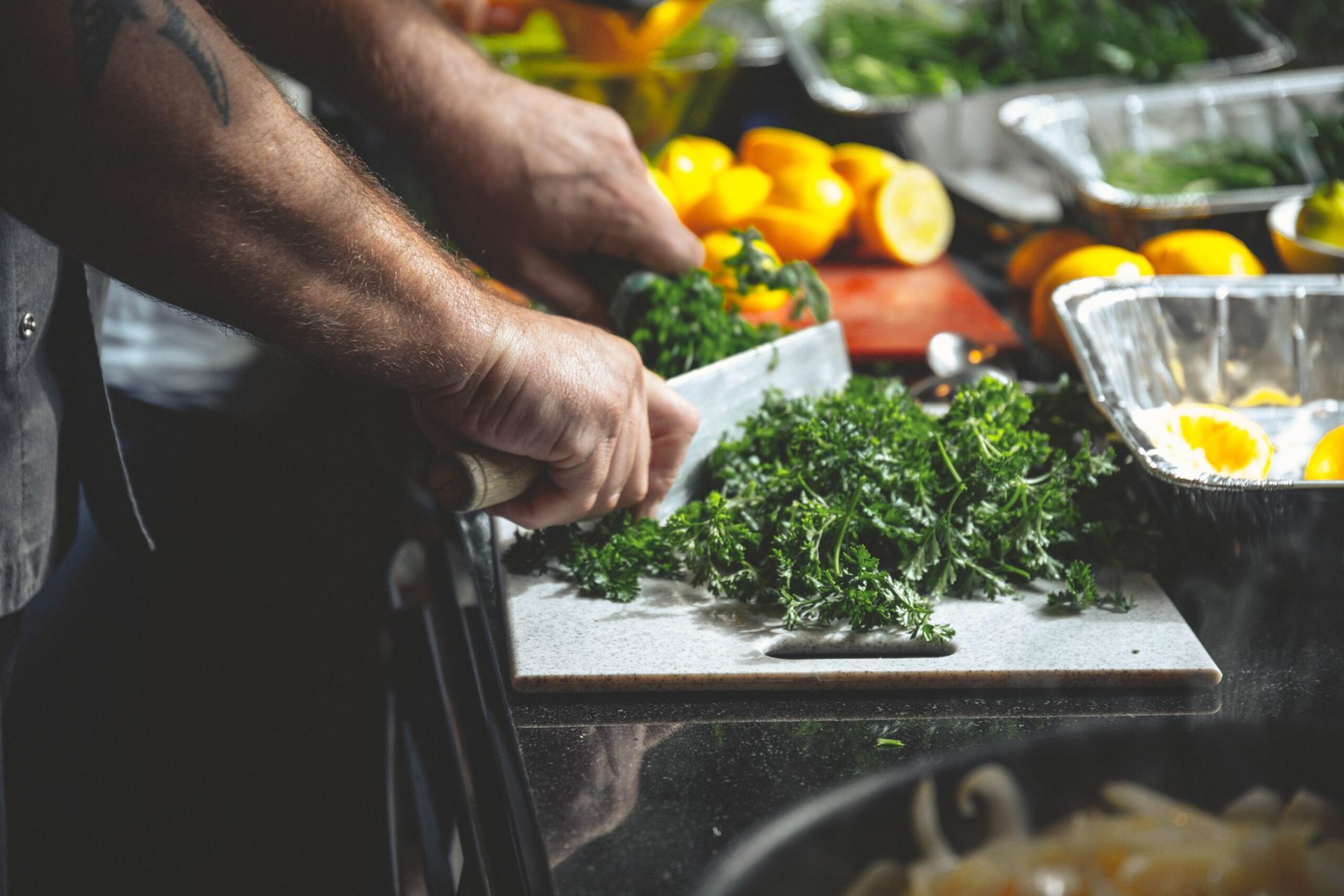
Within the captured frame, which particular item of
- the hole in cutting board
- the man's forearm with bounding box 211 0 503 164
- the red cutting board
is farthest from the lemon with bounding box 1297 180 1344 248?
the man's forearm with bounding box 211 0 503 164

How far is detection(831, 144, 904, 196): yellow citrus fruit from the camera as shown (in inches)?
80.9

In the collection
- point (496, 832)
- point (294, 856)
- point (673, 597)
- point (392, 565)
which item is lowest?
point (294, 856)

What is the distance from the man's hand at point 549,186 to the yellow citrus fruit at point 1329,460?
75 centimetres

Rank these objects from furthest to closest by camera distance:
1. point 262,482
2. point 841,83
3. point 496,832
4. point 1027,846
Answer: point 841,83, point 262,482, point 496,832, point 1027,846

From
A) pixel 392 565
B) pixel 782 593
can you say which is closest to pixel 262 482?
pixel 392 565

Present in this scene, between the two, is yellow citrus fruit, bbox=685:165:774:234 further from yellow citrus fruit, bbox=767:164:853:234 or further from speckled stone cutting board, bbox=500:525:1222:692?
speckled stone cutting board, bbox=500:525:1222:692

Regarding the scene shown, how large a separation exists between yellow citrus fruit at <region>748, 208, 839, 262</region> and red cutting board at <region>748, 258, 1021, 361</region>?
0.05 meters

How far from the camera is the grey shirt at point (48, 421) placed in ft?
3.75

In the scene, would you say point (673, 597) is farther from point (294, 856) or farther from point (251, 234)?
point (294, 856)

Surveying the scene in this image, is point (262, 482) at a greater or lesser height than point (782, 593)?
lesser

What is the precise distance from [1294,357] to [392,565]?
136 centimetres

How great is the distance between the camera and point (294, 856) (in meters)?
1.81

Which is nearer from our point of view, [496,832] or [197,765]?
[496,832]

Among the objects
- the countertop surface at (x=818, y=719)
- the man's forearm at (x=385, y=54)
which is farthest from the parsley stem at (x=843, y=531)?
the man's forearm at (x=385, y=54)
